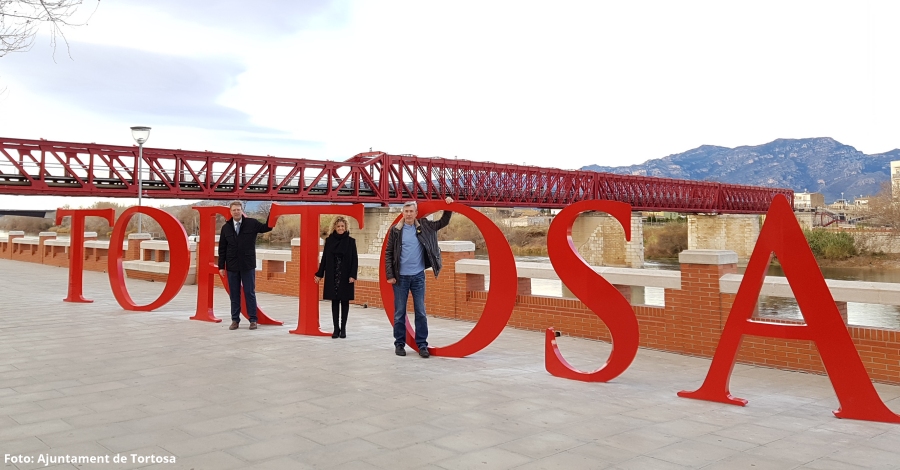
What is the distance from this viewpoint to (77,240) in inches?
516

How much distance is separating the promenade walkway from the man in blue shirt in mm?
339

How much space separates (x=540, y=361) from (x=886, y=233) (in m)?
49.6

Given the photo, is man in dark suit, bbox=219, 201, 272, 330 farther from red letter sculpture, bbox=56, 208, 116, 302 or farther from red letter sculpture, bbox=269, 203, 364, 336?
red letter sculpture, bbox=56, 208, 116, 302

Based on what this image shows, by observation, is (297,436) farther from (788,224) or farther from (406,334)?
(788,224)

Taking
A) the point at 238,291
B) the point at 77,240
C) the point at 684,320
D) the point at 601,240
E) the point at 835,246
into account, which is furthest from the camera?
the point at 601,240

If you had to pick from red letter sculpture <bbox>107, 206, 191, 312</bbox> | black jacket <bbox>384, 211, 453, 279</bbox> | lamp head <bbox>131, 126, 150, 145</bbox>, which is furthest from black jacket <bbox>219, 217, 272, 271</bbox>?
lamp head <bbox>131, 126, 150, 145</bbox>

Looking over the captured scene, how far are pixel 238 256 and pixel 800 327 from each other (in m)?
7.49

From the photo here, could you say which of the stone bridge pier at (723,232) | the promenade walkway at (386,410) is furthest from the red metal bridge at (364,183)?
the promenade walkway at (386,410)

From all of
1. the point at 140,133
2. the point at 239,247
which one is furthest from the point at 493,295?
the point at 140,133

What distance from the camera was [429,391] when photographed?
6.12m

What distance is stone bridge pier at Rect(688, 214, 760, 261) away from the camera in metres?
77.1

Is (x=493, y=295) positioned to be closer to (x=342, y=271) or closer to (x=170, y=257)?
(x=342, y=271)

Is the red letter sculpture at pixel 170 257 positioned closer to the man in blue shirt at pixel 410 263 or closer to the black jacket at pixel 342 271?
the black jacket at pixel 342 271

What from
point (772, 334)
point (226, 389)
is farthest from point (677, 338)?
point (226, 389)
